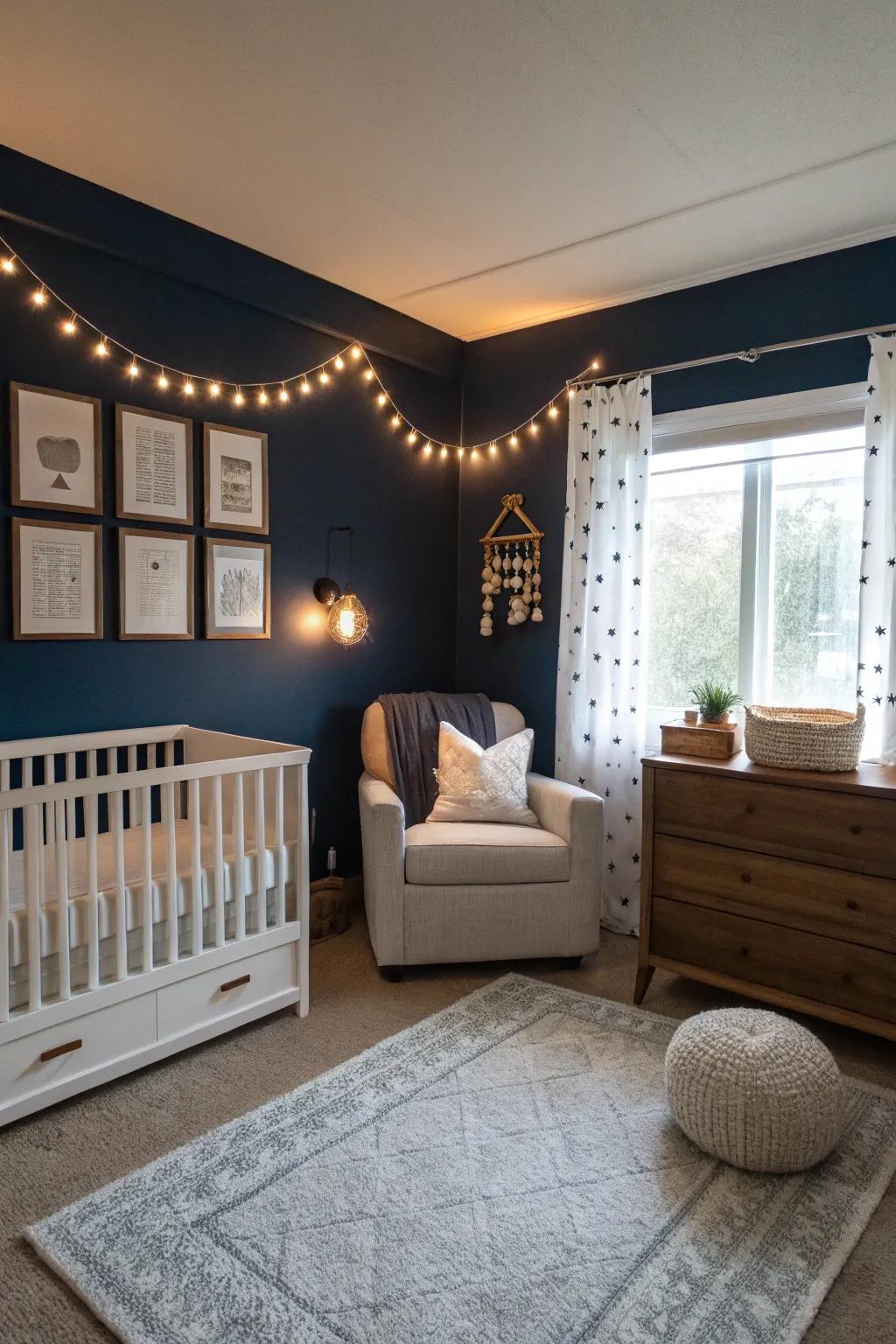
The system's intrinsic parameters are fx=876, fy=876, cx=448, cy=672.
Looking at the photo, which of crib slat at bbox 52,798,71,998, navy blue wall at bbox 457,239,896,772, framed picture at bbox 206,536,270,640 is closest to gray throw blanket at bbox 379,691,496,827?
navy blue wall at bbox 457,239,896,772

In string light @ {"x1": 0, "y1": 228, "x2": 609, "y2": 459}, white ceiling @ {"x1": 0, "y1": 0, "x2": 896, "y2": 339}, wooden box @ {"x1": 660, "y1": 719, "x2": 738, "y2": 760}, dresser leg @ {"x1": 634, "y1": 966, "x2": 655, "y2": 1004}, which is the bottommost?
dresser leg @ {"x1": 634, "y1": 966, "x2": 655, "y2": 1004}

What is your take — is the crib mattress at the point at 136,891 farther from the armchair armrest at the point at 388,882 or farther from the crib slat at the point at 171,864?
the armchair armrest at the point at 388,882

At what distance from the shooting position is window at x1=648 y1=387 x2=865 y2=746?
10.4 feet

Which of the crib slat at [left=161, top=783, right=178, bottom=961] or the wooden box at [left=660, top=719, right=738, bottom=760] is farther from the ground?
the wooden box at [left=660, top=719, right=738, bottom=760]

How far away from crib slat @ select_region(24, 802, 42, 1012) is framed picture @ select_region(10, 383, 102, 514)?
3.52 ft

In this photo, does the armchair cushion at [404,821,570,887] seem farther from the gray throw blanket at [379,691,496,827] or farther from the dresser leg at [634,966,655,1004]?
the dresser leg at [634,966,655,1004]

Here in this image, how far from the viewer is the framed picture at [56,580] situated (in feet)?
8.63

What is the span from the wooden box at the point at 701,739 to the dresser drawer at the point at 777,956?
0.49m

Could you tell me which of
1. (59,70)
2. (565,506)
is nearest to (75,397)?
(59,70)

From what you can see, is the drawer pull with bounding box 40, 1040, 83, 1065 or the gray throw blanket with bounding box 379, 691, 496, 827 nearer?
the drawer pull with bounding box 40, 1040, 83, 1065

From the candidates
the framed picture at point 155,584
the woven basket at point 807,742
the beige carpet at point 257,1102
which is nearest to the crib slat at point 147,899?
the beige carpet at point 257,1102

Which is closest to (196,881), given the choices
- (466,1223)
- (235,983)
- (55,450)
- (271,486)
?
(235,983)

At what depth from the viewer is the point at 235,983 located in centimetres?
256

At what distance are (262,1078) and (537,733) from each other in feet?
6.60
